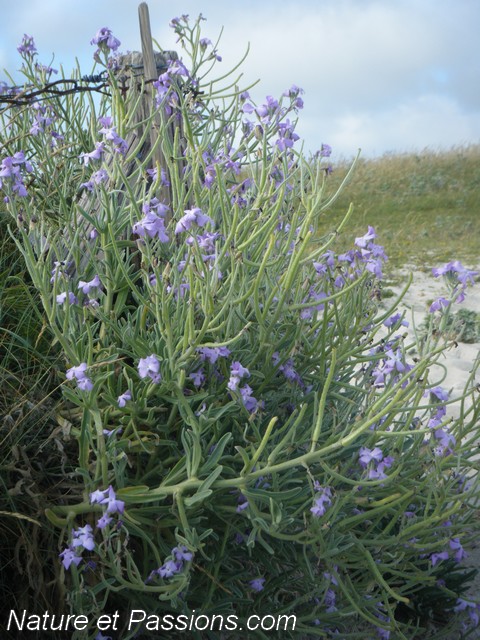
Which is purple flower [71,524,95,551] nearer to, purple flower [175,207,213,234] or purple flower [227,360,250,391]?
purple flower [227,360,250,391]

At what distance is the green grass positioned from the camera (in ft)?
27.8

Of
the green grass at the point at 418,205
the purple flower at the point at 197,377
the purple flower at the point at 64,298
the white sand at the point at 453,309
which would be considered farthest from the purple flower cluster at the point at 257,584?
the green grass at the point at 418,205

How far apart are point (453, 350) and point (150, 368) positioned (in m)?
3.66

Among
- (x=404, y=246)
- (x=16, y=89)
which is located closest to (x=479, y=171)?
(x=404, y=246)

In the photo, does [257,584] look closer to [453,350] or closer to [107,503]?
[107,503]

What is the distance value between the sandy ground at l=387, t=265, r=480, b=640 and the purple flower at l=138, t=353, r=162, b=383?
0.69 m

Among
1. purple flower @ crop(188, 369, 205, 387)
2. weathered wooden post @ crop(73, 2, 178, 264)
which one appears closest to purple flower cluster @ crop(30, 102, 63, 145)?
weathered wooden post @ crop(73, 2, 178, 264)

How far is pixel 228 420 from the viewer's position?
2129mm

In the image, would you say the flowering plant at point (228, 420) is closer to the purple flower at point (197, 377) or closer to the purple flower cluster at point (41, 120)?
the purple flower at point (197, 377)

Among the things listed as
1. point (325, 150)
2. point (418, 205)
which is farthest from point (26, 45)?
point (418, 205)

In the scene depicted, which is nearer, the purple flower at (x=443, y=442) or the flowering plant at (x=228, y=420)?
the flowering plant at (x=228, y=420)

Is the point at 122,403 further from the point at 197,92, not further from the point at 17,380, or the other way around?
the point at 197,92

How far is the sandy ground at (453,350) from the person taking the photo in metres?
3.00

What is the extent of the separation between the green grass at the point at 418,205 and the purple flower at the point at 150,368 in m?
5.88
